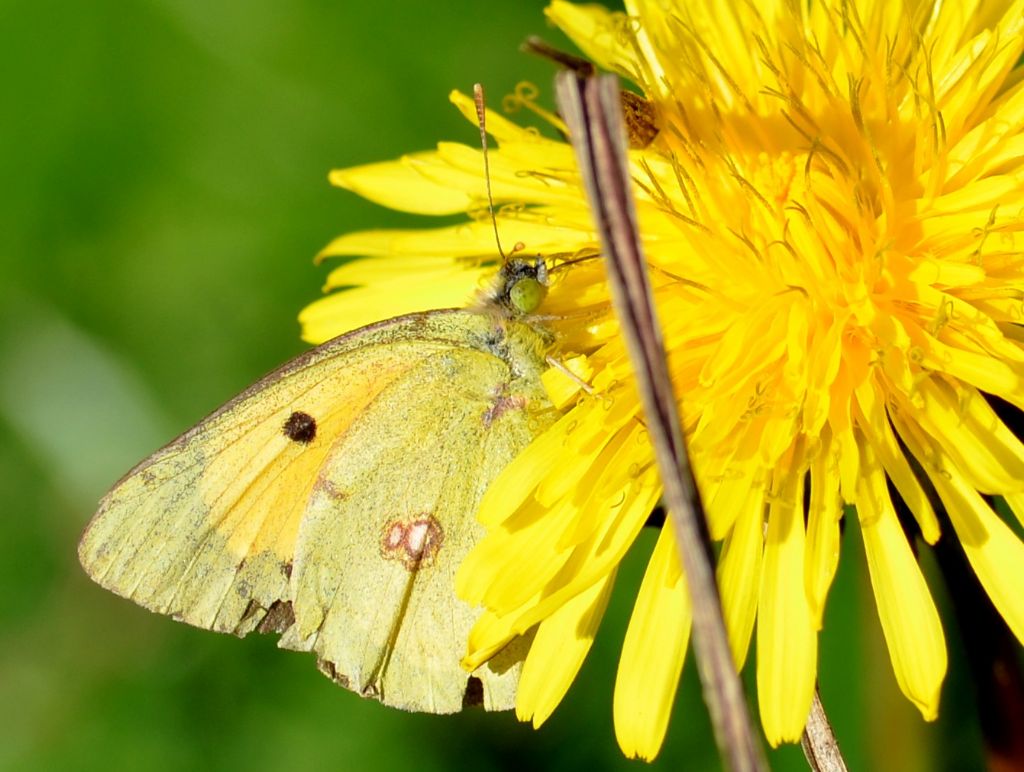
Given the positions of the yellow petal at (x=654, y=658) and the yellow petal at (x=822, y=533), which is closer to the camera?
the yellow petal at (x=822, y=533)

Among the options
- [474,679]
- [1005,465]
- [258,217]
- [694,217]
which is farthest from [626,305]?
[258,217]

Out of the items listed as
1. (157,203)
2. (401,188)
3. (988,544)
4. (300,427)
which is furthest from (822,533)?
(157,203)

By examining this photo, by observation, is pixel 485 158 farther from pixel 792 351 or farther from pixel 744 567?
pixel 744 567

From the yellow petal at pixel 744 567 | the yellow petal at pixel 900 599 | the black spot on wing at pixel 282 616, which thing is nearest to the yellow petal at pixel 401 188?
the black spot on wing at pixel 282 616

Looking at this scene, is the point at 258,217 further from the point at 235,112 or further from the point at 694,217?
the point at 694,217

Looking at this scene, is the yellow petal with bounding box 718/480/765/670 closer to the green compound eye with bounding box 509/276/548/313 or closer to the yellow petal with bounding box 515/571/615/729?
the yellow petal with bounding box 515/571/615/729

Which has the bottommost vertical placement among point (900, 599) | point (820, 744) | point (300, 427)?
point (820, 744)

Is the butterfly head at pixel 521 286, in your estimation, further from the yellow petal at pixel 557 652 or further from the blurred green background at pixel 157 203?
the blurred green background at pixel 157 203

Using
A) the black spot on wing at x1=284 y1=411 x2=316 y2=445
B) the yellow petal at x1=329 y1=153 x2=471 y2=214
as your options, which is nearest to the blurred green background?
the yellow petal at x1=329 y1=153 x2=471 y2=214
